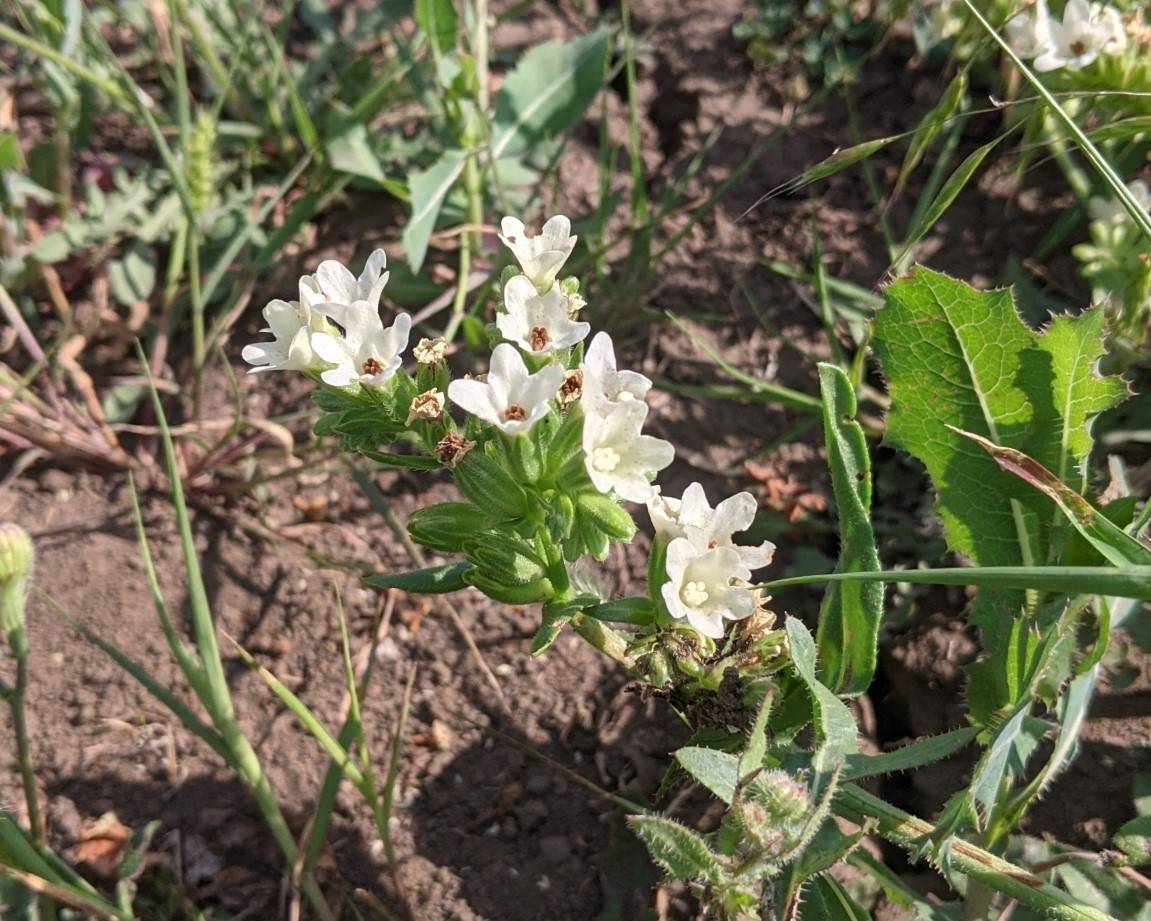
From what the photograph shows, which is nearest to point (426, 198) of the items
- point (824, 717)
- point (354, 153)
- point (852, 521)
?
point (354, 153)

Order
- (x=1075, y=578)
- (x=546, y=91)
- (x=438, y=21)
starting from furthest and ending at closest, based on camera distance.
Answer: (x=546, y=91) < (x=438, y=21) < (x=1075, y=578)

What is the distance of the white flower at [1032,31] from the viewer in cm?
262

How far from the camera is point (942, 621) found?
252cm

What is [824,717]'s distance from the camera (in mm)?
1754

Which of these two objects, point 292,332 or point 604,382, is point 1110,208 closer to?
point 604,382

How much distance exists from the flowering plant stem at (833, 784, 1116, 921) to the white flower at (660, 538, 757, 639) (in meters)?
0.42

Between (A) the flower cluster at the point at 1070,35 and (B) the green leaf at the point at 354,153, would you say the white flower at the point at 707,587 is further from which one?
(B) the green leaf at the point at 354,153

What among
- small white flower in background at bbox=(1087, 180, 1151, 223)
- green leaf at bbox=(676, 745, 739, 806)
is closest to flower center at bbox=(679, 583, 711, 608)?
green leaf at bbox=(676, 745, 739, 806)

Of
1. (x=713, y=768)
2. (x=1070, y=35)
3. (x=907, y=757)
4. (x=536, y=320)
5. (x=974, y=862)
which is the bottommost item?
(x=974, y=862)

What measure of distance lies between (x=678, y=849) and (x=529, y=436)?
2.25 feet

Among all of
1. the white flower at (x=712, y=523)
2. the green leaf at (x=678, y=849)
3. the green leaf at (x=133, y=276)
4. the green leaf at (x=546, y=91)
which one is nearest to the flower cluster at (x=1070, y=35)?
the green leaf at (x=546, y=91)

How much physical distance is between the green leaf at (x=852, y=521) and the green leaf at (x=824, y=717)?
20 cm

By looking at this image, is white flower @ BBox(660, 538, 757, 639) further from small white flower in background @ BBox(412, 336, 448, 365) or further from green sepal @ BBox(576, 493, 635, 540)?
small white flower in background @ BBox(412, 336, 448, 365)

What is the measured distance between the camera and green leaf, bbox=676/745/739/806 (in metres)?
1.65
